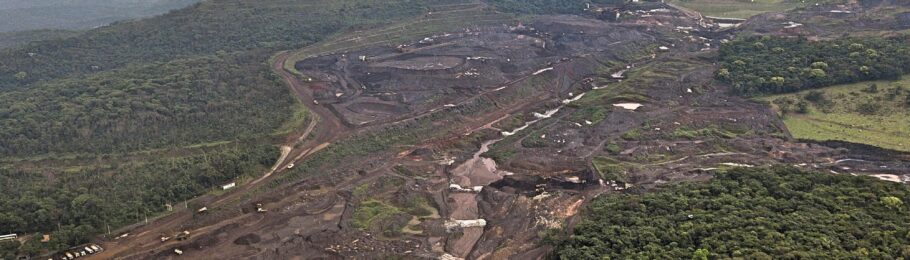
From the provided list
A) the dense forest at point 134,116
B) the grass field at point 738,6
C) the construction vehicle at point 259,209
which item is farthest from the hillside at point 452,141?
the grass field at point 738,6

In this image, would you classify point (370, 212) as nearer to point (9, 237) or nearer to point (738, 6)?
point (9, 237)

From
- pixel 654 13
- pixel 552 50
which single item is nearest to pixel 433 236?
pixel 552 50

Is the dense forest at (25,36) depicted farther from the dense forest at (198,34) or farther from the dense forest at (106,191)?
the dense forest at (106,191)

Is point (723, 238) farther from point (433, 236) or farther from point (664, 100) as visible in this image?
point (664, 100)

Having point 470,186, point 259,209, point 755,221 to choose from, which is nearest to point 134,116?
point 259,209

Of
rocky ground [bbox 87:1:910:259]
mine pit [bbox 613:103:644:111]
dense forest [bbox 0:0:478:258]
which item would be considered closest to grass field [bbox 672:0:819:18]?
rocky ground [bbox 87:1:910:259]
